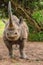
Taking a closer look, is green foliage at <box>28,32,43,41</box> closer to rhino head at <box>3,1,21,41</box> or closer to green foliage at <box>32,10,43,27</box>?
green foliage at <box>32,10,43,27</box>

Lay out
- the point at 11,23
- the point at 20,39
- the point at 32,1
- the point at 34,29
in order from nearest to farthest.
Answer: the point at 11,23 → the point at 20,39 → the point at 32,1 → the point at 34,29

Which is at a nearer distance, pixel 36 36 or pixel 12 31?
pixel 12 31

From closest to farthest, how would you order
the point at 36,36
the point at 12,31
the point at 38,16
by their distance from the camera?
the point at 12,31
the point at 36,36
the point at 38,16

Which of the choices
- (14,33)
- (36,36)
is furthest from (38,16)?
(14,33)

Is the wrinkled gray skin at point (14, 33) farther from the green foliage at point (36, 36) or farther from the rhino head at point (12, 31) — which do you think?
the green foliage at point (36, 36)

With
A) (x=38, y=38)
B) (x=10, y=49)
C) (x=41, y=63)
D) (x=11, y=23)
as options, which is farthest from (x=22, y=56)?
(x=38, y=38)

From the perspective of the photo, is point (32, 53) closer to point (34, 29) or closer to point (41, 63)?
point (41, 63)

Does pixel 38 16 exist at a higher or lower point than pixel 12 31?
lower

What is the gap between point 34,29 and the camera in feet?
41.1

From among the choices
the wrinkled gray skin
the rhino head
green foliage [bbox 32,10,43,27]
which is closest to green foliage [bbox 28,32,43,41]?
green foliage [bbox 32,10,43,27]

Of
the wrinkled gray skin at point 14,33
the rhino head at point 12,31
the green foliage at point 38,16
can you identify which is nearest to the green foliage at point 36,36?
the green foliage at point 38,16

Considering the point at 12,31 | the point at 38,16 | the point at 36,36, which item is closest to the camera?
the point at 12,31

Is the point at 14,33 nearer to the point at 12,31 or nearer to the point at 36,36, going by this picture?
the point at 12,31

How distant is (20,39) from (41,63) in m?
0.97
